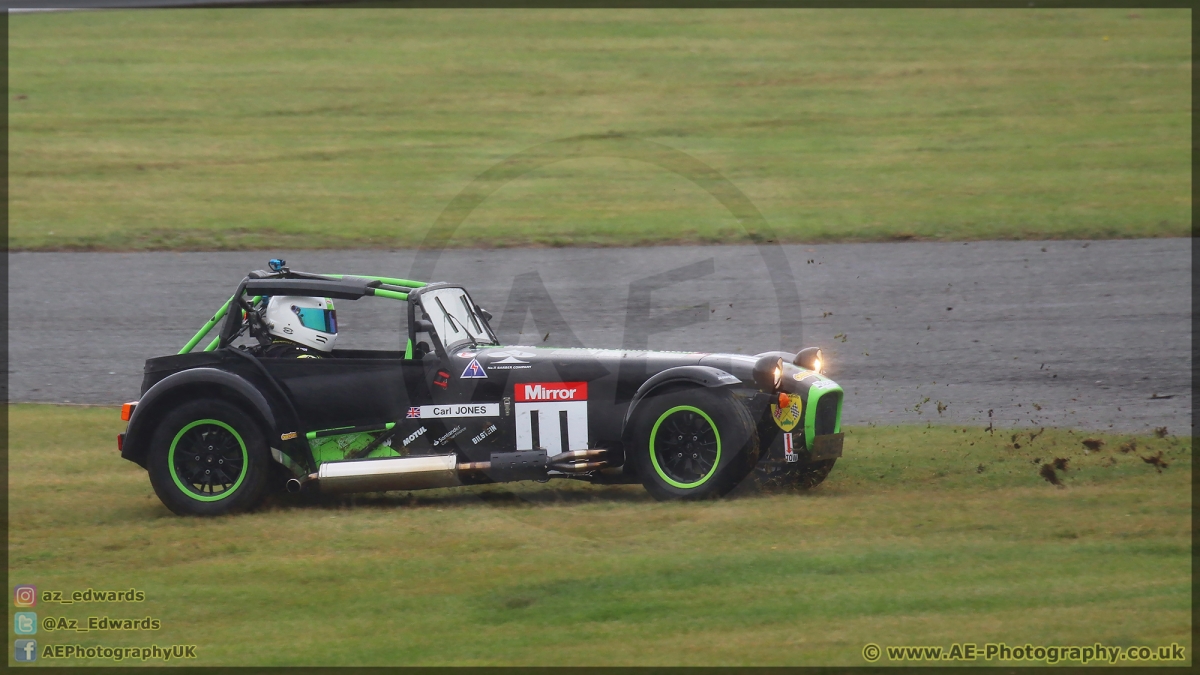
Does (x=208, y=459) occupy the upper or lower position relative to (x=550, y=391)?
lower

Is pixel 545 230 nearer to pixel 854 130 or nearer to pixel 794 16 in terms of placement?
pixel 854 130

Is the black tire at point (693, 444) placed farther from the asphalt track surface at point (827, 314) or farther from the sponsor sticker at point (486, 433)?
the asphalt track surface at point (827, 314)

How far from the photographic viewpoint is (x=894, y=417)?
10.1m

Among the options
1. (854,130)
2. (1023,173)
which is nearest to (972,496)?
(1023,173)

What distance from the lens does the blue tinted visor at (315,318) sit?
794cm

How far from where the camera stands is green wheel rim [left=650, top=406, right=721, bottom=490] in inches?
284

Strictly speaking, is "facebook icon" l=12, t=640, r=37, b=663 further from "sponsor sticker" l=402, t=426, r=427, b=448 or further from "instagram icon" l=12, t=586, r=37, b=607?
"sponsor sticker" l=402, t=426, r=427, b=448

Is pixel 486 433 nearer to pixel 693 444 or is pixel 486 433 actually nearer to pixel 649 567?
pixel 693 444

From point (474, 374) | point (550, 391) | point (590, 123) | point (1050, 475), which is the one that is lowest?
point (1050, 475)

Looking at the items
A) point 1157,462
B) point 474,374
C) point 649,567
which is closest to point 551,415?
point 474,374

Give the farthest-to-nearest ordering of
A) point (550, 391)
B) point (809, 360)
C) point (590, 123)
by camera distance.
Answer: point (590, 123) < point (809, 360) < point (550, 391)

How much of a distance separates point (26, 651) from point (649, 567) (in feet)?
9.71

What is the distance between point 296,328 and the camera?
7914 millimetres

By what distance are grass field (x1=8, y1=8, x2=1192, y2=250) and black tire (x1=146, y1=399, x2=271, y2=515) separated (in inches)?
345
